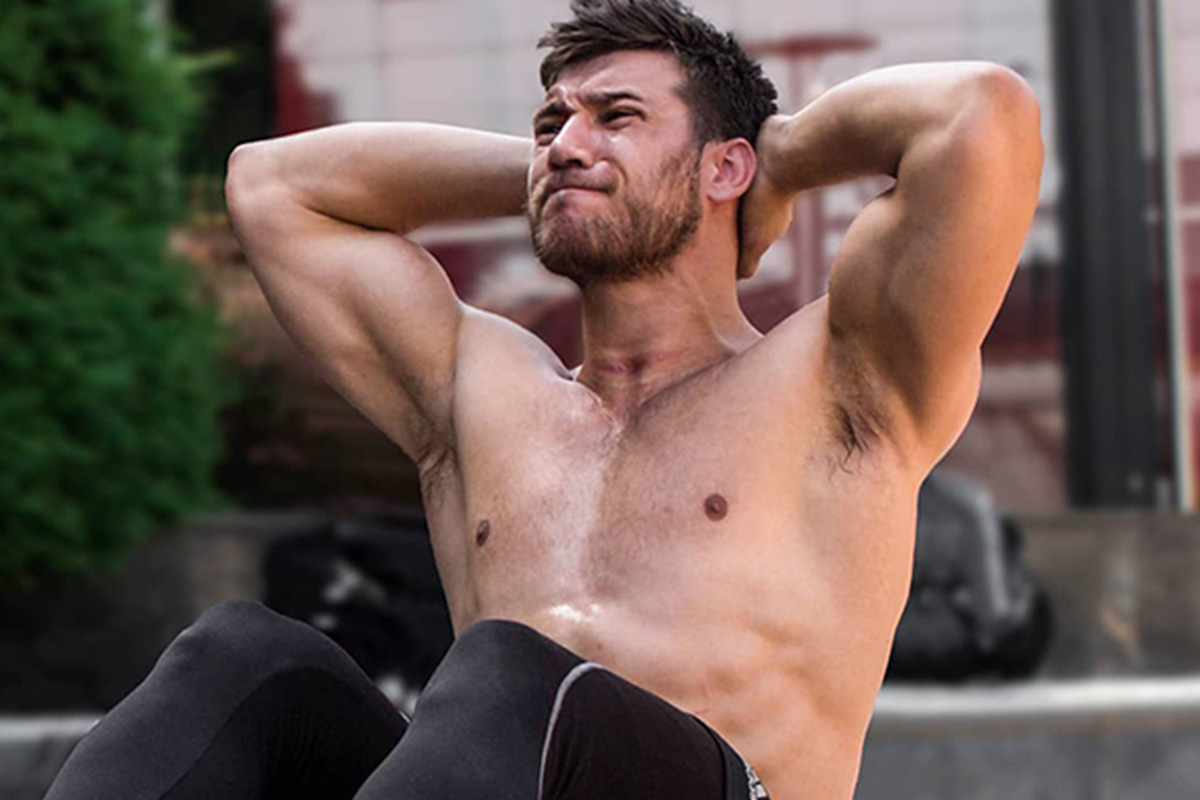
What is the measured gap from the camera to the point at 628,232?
2.39m

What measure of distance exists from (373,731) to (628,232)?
0.66 metres

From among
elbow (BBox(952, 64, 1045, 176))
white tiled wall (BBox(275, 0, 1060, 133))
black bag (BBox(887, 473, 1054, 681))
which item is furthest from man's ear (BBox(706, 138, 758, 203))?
white tiled wall (BBox(275, 0, 1060, 133))

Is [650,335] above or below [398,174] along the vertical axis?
below

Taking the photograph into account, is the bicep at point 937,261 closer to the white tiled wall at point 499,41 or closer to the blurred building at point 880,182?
the blurred building at point 880,182

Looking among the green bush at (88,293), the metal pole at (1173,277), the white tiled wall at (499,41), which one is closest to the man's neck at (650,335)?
the green bush at (88,293)

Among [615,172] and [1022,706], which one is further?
[1022,706]

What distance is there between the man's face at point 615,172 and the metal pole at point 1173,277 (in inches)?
155

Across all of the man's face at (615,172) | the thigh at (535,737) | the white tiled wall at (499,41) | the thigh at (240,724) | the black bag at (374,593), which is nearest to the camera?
the thigh at (535,737)

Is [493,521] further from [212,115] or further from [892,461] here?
[212,115]

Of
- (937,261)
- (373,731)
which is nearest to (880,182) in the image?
(937,261)

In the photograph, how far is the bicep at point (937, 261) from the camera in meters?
2.20

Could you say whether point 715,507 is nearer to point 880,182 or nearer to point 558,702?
point 558,702

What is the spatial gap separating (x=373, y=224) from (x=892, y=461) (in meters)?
0.79

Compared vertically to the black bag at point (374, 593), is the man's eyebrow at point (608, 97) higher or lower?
higher
